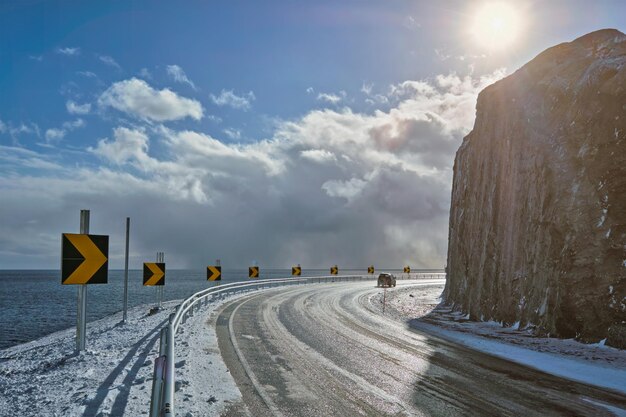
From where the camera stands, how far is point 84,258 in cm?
1007

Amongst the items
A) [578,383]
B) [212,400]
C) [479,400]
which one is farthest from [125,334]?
[578,383]

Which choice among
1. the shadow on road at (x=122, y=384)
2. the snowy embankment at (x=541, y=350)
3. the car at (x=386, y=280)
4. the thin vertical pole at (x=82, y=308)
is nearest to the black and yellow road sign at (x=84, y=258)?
the thin vertical pole at (x=82, y=308)

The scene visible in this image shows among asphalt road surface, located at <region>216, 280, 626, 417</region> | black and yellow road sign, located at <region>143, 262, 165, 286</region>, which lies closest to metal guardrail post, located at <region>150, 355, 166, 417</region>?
asphalt road surface, located at <region>216, 280, 626, 417</region>

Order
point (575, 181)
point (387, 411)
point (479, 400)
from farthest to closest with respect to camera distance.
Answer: point (575, 181)
point (479, 400)
point (387, 411)

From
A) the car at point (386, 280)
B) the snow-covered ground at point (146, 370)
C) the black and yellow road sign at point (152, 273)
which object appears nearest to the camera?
the snow-covered ground at point (146, 370)

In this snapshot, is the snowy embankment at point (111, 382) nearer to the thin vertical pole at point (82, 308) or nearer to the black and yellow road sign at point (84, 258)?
the thin vertical pole at point (82, 308)

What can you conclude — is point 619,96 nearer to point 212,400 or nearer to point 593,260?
point 593,260

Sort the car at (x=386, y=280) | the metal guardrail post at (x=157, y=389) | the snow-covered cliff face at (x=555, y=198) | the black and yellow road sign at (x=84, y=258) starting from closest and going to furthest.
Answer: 1. the metal guardrail post at (x=157, y=389)
2. the black and yellow road sign at (x=84, y=258)
3. the snow-covered cliff face at (x=555, y=198)
4. the car at (x=386, y=280)

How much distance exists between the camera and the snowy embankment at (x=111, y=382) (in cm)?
661

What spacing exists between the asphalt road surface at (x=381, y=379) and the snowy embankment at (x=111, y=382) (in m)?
0.50

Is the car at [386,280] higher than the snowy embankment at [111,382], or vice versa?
the snowy embankment at [111,382]

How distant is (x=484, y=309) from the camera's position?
23.0 metres

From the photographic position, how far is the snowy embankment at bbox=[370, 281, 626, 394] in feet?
35.3

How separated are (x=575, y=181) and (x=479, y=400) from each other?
13519mm
